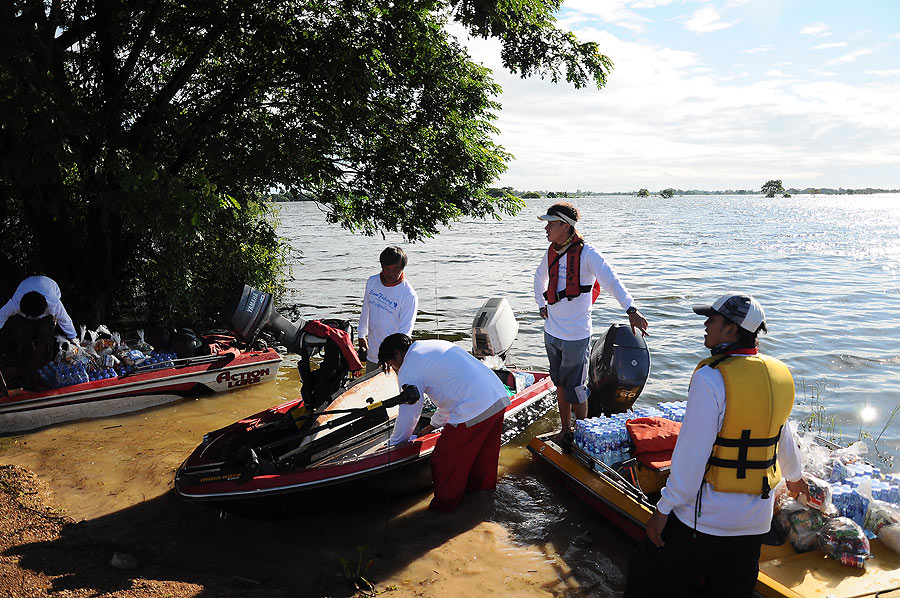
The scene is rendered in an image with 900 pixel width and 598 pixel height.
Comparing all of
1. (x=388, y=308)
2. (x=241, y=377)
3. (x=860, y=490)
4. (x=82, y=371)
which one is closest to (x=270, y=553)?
(x=388, y=308)

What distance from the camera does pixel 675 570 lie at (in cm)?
285

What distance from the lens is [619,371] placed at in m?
6.65

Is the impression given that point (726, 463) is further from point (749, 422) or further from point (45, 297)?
point (45, 297)

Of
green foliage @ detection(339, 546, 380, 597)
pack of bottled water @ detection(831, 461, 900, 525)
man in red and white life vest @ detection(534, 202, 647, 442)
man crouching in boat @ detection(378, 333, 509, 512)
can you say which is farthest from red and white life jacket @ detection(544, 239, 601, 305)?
green foliage @ detection(339, 546, 380, 597)

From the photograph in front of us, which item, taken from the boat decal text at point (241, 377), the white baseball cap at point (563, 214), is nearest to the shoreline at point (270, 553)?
the white baseball cap at point (563, 214)

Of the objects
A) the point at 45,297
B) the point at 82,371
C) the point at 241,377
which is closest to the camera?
the point at 45,297

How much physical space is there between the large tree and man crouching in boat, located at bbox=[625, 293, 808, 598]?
19.0ft

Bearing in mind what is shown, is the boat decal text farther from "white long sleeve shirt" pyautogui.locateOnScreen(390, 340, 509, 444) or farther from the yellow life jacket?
the yellow life jacket

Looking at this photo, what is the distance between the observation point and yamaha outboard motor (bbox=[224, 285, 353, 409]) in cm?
563

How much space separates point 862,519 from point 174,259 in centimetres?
901

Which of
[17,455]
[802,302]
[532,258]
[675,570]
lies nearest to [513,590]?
[675,570]

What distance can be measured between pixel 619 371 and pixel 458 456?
85.6 inches

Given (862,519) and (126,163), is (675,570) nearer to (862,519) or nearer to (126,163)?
(862,519)

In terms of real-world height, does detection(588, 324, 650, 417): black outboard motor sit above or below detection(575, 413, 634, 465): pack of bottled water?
above
